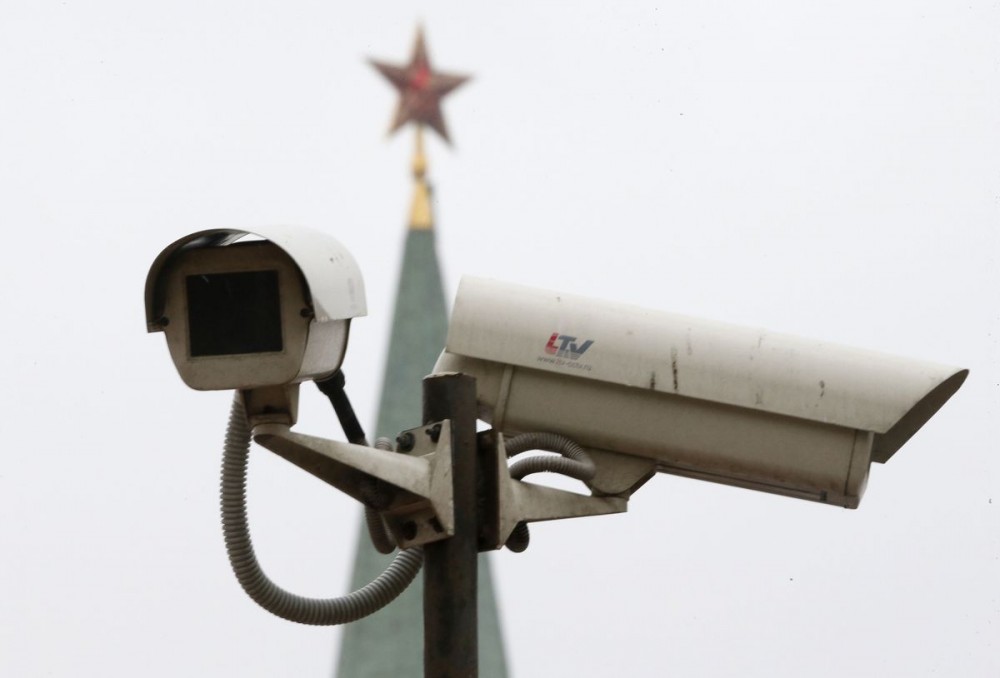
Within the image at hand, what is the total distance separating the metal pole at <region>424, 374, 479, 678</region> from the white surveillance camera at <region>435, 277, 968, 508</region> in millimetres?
181

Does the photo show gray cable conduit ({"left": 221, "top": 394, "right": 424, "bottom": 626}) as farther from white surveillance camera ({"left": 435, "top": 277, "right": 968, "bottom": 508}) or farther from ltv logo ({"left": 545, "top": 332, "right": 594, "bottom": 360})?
ltv logo ({"left": 545, "top": 332, "right": 594, "bottom": 360})

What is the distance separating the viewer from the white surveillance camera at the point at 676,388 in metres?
5.54

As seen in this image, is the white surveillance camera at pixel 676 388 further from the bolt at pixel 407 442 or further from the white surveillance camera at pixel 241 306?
the white surveillance camera at pixel 241 306

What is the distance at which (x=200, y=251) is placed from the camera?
5.02 m

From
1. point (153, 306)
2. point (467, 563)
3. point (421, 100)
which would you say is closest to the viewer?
point (153, 306)

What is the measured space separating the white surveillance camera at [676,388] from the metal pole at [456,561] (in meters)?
0.18

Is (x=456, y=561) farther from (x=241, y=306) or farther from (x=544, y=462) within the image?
(x=241, y=306)

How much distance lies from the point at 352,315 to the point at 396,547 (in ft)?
2.08

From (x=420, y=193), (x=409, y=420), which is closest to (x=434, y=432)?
(x=409, y=420)

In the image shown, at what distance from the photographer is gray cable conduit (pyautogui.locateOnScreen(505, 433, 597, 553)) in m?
5.49

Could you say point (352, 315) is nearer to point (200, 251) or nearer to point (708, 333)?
point (200, 251)

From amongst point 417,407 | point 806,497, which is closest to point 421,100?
point 417,407

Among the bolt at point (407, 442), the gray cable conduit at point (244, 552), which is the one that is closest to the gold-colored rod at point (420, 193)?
the bolt at point (407, 442)

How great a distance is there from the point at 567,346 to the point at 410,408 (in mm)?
12787
